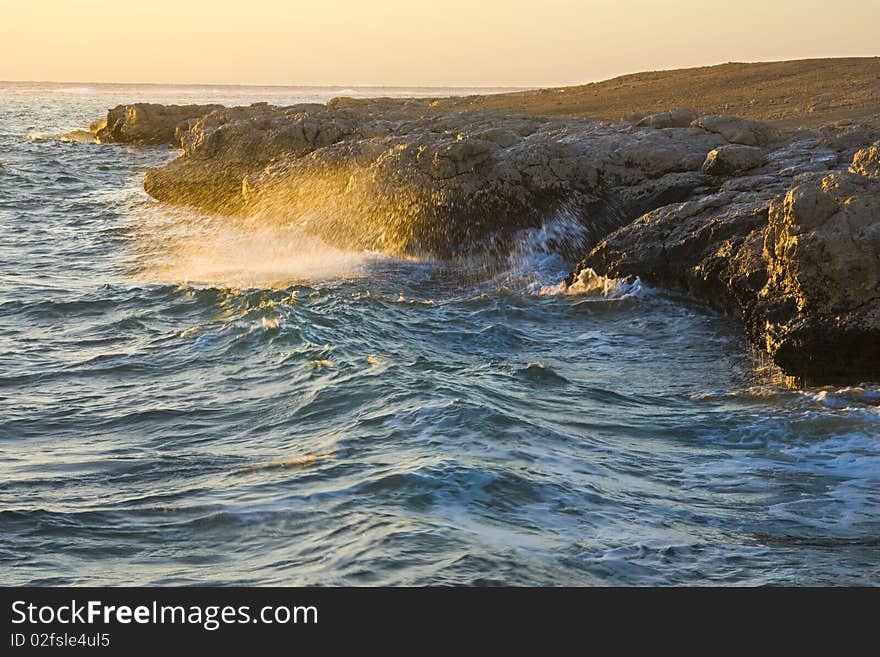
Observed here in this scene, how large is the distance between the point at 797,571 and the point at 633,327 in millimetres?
5546

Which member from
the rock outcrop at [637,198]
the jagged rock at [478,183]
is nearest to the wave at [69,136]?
the rock outcrop at [637,198]

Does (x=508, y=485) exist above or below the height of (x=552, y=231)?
below

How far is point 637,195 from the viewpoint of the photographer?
1394 cm

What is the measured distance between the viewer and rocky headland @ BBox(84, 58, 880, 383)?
906cm

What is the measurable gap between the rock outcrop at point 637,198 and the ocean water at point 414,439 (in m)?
0.45

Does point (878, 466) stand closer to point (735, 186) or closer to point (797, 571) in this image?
point (797, 571)

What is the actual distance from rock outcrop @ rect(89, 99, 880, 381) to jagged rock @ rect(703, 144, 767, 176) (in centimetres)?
2

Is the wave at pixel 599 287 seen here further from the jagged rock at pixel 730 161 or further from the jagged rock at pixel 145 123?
the jagged rock at pixel 145 123

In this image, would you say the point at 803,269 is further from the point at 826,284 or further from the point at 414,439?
→ the point at 414,439

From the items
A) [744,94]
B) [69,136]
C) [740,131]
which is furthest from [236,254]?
[69,136]

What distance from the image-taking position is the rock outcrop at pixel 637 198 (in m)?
9.05

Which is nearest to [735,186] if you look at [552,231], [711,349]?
[552,231]

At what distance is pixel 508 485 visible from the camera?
659 centimetres
